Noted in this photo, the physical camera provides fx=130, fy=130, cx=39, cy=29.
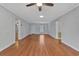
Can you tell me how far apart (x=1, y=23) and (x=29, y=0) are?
424cm

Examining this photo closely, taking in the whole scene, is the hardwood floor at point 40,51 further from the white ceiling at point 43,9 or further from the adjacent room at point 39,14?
the white ceiling at point 43,9

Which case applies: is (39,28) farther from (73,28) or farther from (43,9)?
(73,28)

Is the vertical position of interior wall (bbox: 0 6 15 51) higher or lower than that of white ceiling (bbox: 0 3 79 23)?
lower

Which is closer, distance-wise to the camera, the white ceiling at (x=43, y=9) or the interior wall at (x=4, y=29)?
the white ceiling at (x=43, y=9)

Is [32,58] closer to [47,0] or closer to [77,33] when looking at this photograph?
[47,0]

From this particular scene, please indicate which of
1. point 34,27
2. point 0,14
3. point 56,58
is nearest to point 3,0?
point 56,58

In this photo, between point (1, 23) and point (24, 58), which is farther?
point (1, 23)

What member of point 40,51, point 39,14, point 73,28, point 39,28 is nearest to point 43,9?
point 73,28

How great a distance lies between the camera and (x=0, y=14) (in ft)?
18.7

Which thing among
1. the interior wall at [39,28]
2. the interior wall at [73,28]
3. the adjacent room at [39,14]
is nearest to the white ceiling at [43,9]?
the adjacent room at [39,14]

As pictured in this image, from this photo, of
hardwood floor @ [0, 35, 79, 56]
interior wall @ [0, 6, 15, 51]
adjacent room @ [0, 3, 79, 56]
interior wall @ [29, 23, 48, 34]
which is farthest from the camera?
interior wall @ [29, 23, 48, 34]

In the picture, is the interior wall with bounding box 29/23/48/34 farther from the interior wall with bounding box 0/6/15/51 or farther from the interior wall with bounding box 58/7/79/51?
the interior wall with bounding box 0/6/15/51

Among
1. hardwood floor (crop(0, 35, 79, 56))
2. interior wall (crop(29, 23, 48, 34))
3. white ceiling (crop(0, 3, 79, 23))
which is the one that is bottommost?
hardwood floor (crop(0, 35, 79, 56))

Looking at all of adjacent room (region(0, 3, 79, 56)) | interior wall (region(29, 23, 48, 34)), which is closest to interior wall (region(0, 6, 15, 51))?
adjacent room (region(0, 3, 79, 56))
